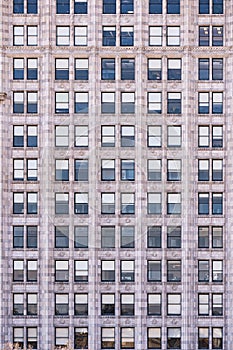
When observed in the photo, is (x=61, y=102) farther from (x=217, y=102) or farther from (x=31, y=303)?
(x=31, y=303)

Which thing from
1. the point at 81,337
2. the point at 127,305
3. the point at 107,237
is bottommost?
the point at 81,337

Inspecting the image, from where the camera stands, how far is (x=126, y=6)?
4747 cm

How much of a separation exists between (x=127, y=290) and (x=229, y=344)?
→ 372 inches

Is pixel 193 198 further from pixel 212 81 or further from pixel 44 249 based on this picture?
pixel 44 249

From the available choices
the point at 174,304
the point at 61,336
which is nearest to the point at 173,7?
the point at 174,304

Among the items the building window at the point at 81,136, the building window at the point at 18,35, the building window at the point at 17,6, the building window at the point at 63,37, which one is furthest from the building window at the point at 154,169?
the building window at the point at 17,6

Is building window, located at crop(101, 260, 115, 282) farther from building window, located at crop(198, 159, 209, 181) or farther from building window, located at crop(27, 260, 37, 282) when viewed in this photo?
building window, located at crop(198, 159, 209, 181)

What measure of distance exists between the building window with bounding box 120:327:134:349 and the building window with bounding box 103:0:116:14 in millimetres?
26314

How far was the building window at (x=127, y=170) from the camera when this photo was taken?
4709 cm

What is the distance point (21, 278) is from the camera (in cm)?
4691

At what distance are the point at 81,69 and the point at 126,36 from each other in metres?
4.67

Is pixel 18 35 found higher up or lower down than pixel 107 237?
higher up

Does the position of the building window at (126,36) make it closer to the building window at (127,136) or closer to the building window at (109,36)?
the building window at (109,36)

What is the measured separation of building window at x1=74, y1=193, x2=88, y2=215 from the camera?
46938mm
